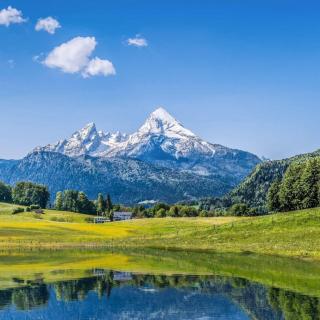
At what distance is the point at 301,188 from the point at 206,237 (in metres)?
48.3

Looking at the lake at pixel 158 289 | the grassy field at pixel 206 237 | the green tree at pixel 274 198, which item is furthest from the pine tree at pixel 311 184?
the lake at pixel 158 289

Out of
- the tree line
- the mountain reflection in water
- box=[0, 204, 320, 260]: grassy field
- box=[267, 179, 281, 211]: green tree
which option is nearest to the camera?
the mountain reflection in water

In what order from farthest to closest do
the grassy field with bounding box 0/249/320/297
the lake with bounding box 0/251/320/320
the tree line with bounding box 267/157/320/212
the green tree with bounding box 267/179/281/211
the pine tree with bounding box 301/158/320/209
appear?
the green tree with bounding box 267/179/281/211 < the tree line with bounding box 267/157/320/212 < the pine tree with bounding box 301/158/320/209 < the grassy field with bounding box 0/249/320/297 < the lake with bounding box 0/251/320/320

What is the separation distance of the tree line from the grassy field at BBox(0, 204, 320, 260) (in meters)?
29.5

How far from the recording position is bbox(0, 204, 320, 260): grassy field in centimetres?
9200

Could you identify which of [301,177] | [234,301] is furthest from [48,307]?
[301,177]

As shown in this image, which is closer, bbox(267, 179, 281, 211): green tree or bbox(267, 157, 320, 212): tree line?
bbox(267, 157, 320, 212): tree line

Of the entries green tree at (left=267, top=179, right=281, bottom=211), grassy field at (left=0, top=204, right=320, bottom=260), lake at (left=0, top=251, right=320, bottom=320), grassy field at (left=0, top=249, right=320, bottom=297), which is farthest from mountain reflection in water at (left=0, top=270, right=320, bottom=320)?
green tree at (left=267, top=179, right=281, bottom=211)

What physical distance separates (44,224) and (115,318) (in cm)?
10646

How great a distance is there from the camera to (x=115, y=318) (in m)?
39.1

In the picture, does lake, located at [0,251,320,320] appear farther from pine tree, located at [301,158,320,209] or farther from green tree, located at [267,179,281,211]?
green tree, located at [267,179,281,211]

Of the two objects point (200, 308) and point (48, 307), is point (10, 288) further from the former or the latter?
point (200, 308)

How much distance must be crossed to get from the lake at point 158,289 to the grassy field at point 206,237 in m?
15.0

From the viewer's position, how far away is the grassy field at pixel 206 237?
302ft
